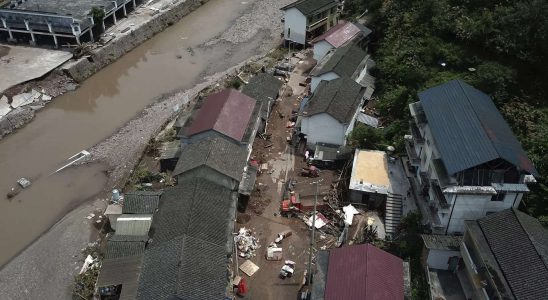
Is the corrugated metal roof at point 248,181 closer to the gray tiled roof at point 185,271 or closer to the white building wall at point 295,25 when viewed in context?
the gray tiled roof at point 185,271

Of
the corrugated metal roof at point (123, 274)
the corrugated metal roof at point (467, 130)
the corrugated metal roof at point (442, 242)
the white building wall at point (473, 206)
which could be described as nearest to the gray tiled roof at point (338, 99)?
the corrugated metal roof at point (467, 130)

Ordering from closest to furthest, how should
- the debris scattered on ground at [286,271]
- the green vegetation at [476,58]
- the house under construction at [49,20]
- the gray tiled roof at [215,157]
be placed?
the debris scattered on ground at [286,271]
the gray tiled roof at [215,157]
the green vegetation at [476,58]
the house under construction at [49,20]

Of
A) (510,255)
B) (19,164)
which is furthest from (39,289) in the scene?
(510,255)

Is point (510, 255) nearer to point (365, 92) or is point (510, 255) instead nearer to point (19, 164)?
point (365, 92)

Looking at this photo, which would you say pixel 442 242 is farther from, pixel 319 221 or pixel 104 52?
pixel 104 52

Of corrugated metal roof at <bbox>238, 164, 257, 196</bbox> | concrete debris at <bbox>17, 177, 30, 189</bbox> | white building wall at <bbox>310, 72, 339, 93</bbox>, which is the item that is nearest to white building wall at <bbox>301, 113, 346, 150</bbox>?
corrugated metal roof at <bbox>238, 164, 257, 196</bbox>
